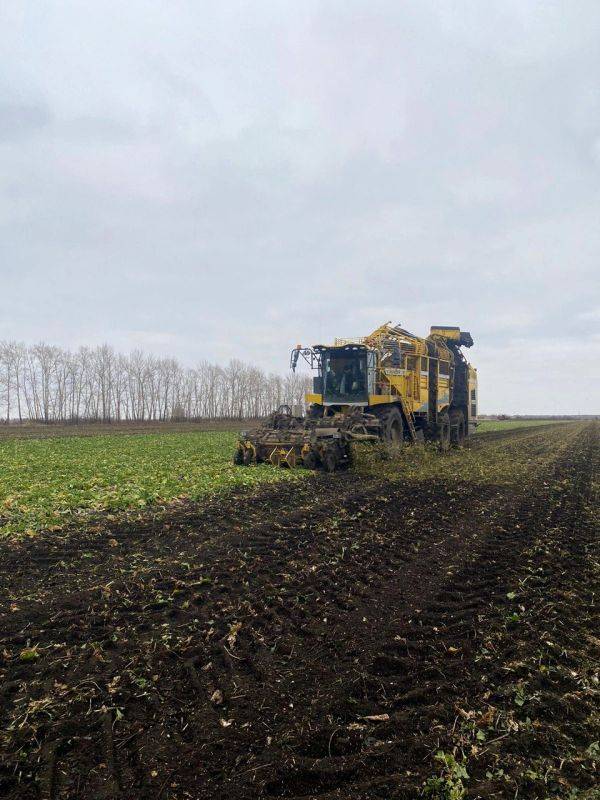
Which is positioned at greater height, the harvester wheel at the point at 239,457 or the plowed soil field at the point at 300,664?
the harvester wheel at the point at 239,457

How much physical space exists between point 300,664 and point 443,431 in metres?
20.2

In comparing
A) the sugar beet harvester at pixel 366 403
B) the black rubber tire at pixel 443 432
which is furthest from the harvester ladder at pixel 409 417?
the black rubber tire at pixel 443 432

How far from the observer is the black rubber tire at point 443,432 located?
22.9 meters

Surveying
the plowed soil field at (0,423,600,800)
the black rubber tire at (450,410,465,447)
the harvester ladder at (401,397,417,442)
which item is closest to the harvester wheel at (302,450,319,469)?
the harvester ladder at (401,397,417,442)

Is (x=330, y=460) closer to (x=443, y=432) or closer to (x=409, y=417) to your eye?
(x=409, y=417)

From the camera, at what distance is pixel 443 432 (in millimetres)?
23500

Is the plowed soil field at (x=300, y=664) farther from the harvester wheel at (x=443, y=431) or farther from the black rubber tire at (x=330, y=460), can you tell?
the harvester wheel at (x=443, y=431)

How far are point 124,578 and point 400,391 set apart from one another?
14.9m

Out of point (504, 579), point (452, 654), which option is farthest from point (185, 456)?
point (452, 654)

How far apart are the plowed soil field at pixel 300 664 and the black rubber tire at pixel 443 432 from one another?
1422 cm

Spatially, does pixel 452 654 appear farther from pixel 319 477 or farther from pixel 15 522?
pixel 319 477

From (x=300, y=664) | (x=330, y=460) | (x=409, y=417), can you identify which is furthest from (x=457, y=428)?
(x=300, y=664)

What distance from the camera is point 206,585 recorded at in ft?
20.4

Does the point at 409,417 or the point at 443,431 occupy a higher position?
the point at 409,417
